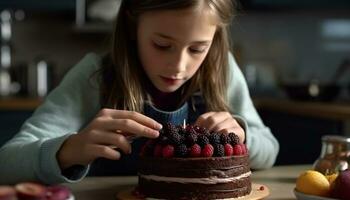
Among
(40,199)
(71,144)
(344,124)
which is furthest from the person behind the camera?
(344,124)

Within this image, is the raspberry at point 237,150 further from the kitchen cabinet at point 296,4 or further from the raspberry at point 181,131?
the kitchen cabinet at point 296,4

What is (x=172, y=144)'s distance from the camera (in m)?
1.00

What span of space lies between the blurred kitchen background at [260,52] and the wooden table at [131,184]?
141cm

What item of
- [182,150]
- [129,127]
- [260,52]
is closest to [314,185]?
[182,150]

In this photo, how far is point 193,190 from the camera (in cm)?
98

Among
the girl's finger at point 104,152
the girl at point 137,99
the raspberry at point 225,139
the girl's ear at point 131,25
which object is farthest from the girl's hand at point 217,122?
the girl's ear at point 131,25

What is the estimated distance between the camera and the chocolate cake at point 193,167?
984 mm

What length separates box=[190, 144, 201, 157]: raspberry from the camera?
984mm

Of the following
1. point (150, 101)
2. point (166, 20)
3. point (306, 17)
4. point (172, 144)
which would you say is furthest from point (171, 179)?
point (306, 17)

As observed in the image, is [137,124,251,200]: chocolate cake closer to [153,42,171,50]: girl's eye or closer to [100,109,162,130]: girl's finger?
[100,109,162,130]: girl's finger

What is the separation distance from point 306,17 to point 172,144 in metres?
2.74

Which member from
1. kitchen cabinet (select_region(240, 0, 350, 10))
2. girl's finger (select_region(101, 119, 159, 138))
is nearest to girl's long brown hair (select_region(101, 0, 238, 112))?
girl's finger (select_region(101, 119, 159, 138))

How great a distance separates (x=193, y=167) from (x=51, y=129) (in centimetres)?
50

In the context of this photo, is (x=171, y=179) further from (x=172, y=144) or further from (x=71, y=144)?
(x=71, y=144)
